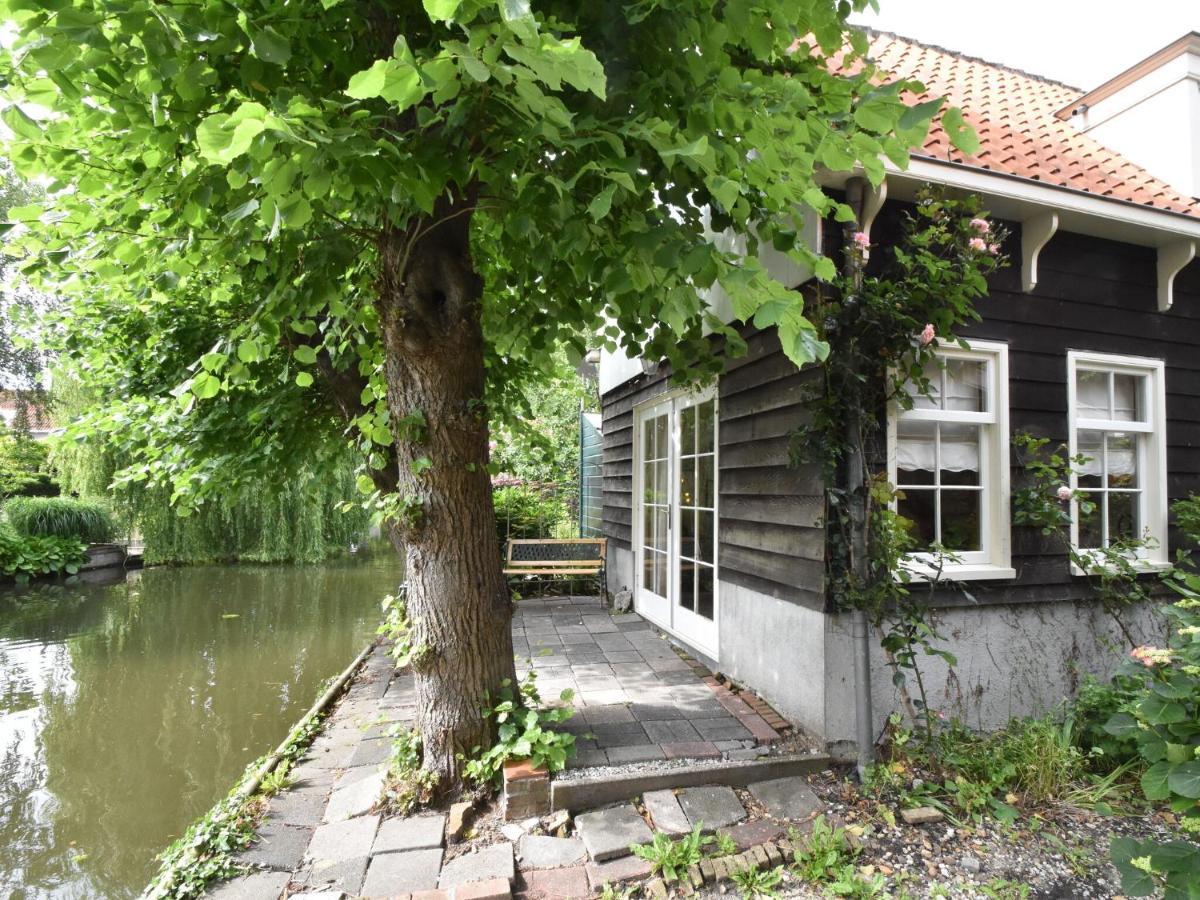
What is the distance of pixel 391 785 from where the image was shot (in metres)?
2.90

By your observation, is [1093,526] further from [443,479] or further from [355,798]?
[355,798]

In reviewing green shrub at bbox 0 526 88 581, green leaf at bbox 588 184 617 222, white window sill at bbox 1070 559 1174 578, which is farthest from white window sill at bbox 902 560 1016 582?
green shrub at bbox 0 526 88 581

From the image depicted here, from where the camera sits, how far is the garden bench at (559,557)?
7.28 m

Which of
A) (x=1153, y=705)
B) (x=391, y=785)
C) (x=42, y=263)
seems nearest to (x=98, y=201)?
(x=42, y=263)

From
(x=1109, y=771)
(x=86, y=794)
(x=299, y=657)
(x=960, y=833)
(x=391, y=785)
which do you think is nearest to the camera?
(x=960, y=833)

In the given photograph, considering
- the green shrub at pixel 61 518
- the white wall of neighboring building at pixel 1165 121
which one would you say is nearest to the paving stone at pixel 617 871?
the white wall of neighboring building at pixel 1165 121

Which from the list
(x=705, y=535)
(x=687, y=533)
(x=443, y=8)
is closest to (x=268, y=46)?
(x=443, y=8)

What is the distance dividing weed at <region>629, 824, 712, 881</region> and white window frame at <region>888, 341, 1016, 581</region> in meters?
1.86

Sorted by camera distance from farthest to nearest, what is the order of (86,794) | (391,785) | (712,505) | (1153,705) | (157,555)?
(157,555) < (712,505) < (86,794) < (391,785) < (1153,705)

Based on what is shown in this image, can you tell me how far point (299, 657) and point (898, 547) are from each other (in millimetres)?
6022

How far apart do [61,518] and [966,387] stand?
15.3 meters

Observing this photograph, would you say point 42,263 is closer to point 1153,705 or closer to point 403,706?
point 403,706

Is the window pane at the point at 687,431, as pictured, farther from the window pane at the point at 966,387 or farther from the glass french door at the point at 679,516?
the window pane at the point at 966,387

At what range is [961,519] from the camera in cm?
358
